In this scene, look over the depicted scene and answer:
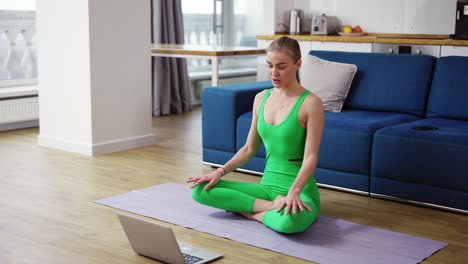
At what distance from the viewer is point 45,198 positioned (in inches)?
145

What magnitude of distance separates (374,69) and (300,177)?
161cm

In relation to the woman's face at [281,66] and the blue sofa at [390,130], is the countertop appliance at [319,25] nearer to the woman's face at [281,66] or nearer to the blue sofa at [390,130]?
the blue sofa at [390,130]

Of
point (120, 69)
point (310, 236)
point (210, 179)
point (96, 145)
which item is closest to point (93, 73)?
point (120, 69)

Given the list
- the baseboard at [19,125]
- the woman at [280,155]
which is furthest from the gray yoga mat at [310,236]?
the baseboard at [19,125]

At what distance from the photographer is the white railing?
6082 mm

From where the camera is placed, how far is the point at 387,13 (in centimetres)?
646

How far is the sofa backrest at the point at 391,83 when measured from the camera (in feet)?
13.7

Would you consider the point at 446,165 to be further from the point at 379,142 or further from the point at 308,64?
the point at 308,64

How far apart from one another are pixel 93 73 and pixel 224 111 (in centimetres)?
106

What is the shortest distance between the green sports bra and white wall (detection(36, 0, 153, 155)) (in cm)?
198

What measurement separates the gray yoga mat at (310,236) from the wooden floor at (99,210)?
70mm

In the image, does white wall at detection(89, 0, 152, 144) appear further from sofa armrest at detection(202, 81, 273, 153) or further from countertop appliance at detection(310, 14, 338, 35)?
countertop appliance at detection(310, 14, 338, 35)

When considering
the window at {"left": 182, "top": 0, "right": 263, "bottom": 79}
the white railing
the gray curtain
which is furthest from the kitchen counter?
the white railing

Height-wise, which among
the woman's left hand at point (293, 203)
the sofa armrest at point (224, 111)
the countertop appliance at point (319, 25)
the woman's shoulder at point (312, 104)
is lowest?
the woman's left hand at point (293, 203)
